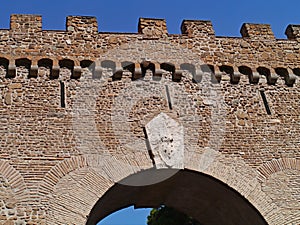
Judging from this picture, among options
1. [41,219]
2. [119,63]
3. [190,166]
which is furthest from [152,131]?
[41,219]

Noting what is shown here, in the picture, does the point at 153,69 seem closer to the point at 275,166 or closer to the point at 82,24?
the point at 82,24

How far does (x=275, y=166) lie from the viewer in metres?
8.82

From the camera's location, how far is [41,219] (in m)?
7.52

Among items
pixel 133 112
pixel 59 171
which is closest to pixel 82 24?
pixel 133 112

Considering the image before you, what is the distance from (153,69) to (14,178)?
137 inches

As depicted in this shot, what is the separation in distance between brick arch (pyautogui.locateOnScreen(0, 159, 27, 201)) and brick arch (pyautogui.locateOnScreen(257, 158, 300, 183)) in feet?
13.7

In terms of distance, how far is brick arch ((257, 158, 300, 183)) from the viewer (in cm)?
870

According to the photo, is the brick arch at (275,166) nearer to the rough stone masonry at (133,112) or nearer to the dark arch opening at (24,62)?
the rough stone masonry at (133,112)

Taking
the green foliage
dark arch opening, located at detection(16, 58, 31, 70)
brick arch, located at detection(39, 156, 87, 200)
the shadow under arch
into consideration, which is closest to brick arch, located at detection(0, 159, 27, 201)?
brick arch, located at detection(39, 156, 87, 200)

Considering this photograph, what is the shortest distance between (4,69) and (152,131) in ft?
10.0

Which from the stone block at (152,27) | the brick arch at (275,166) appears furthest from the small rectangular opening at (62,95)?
the brick arch at (275,166)

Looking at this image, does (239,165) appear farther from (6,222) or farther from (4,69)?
(4,69)

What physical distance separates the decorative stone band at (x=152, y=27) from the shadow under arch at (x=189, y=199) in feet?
10.1

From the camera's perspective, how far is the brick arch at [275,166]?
28.5ft
